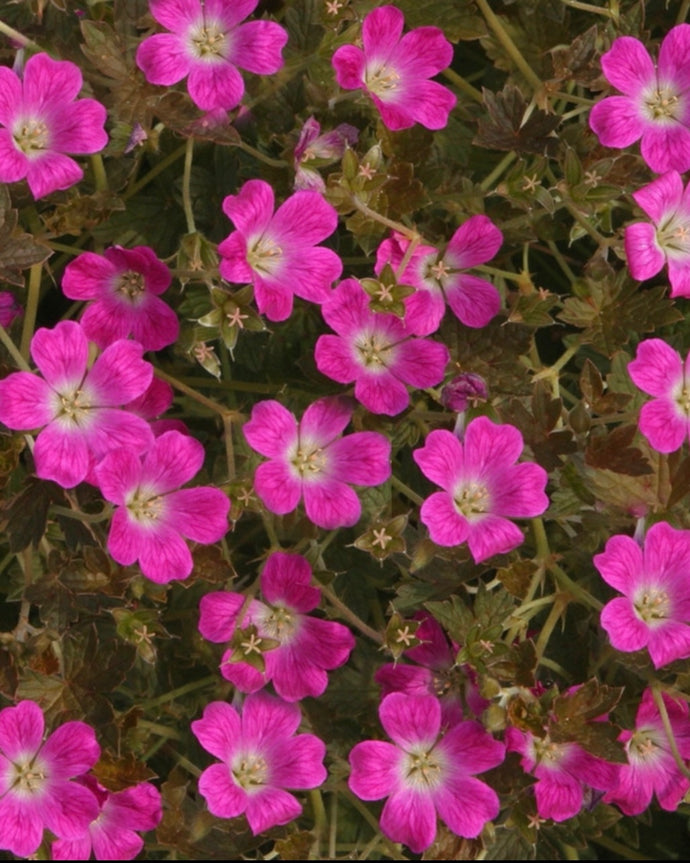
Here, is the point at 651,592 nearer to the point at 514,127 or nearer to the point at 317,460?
the point at 317,460

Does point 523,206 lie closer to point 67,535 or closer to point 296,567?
point 296,567

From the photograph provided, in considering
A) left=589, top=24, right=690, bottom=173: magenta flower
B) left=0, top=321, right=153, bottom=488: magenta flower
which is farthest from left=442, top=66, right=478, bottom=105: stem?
left=0, top=321, right=153, bottom=488: magenta flower

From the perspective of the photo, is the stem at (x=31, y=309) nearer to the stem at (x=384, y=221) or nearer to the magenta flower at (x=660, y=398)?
the stem at (x=384, y=221)

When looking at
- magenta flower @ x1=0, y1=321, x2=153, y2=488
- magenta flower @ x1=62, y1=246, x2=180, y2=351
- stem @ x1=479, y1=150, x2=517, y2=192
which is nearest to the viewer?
magenta flower @ x1=0, y1=321, x2=153, y2=488

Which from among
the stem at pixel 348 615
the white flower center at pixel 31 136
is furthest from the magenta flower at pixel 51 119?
the stem at pixel 348 615

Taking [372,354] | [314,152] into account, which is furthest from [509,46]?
[372,354]

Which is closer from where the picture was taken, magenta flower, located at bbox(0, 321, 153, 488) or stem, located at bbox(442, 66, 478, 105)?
magenta flower, located at bbox(0, 321, 153, 488)

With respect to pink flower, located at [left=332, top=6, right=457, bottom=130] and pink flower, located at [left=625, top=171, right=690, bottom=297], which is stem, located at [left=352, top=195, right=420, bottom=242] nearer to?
pink flower, located at [left=332, top=6, right=457, bottom=130]
